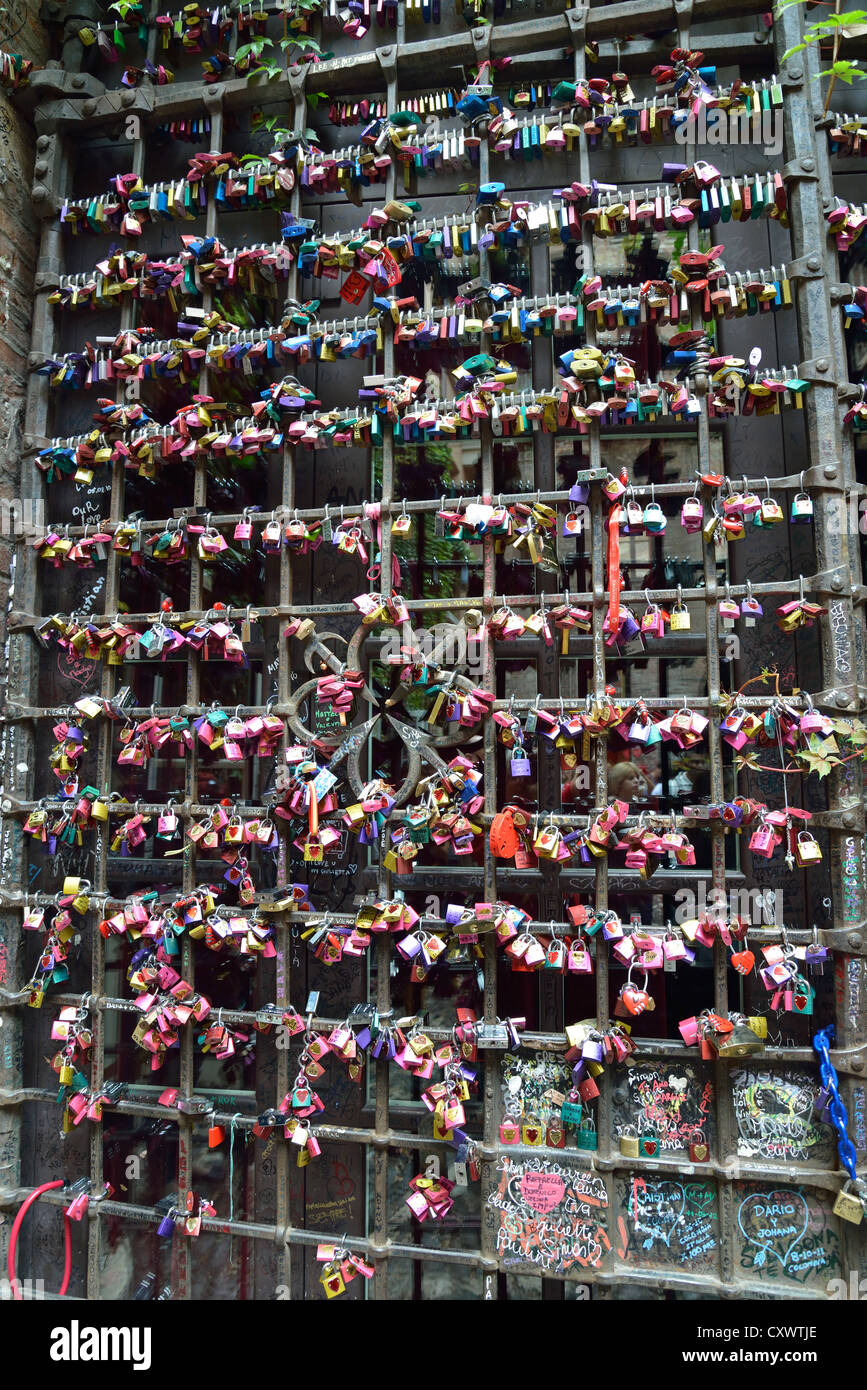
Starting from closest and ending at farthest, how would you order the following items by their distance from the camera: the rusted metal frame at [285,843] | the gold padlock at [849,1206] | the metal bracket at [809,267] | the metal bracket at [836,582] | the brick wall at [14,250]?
1. the gold padlock at [849,1206]
2. the metal bracket at [836,582]
3. the metal bracket at [809,267]
4. the rusted metal frame at [285,843]
5. the brick wall at [14,250]

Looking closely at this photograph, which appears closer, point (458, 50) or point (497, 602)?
point (497, 602)

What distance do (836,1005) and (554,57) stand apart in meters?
4.35

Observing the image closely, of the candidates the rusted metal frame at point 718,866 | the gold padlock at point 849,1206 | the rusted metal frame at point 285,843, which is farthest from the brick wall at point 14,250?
the gold padlock at point 849,1206

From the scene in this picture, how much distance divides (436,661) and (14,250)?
3221mm

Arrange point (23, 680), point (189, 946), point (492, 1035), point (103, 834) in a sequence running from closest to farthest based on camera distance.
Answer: point (492, 1035)
point (189, 946)
point (103, 834)
point (23, 680)

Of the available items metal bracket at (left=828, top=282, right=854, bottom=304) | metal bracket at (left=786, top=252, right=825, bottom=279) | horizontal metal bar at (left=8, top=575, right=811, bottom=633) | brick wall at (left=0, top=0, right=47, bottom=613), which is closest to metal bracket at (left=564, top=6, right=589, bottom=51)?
metal bracket at (left=786, top=252, right=825, bottom=279)

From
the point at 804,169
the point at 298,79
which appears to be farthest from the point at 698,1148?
the point at 298,79

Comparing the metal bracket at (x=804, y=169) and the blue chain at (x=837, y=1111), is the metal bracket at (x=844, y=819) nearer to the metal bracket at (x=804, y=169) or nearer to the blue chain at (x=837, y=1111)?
the blue chain at (x=837, y=1111)

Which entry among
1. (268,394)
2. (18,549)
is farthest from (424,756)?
(18,549)

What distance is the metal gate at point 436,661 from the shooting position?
2900mm

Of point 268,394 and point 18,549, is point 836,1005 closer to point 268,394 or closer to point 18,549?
point 268,394

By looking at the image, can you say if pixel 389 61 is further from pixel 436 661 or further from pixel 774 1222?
pixel 774 1222

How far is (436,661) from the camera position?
10.2ft

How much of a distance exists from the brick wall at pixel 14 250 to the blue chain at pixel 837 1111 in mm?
Answer: 4270
